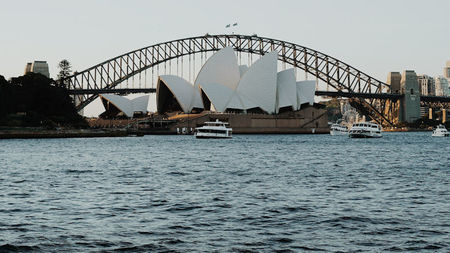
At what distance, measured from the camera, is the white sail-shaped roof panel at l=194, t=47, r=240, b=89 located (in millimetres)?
135250

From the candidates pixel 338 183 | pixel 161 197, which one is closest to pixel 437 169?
pixel 338 183

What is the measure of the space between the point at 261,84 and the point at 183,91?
1971cm

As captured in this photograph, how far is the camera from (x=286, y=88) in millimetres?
139625

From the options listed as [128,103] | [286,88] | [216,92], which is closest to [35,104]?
[216,92]

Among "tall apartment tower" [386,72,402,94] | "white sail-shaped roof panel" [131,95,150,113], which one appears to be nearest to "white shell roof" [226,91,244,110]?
"white sail-shaped roof panel" [131,95,150,113]

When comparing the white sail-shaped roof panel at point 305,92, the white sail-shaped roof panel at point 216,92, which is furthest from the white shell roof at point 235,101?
the white sail-shaped roof panel at point 305,92

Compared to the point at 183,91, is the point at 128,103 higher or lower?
lower

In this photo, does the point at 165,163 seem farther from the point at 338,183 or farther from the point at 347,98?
the point at 347,98

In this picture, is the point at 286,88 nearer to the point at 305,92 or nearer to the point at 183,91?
the point at 305,92

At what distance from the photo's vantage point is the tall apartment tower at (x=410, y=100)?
17700 centimetres

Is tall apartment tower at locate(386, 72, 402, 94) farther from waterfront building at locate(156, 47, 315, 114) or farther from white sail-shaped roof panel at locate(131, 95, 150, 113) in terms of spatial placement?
white sail-shaped roof panel at locate(131, 95, 150, 113)

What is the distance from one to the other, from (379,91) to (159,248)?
17896cm

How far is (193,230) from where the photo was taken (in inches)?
607

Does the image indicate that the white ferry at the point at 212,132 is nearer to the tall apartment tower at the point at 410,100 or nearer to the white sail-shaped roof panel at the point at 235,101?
the white sail-shaped roof panel at the point at 235,101
